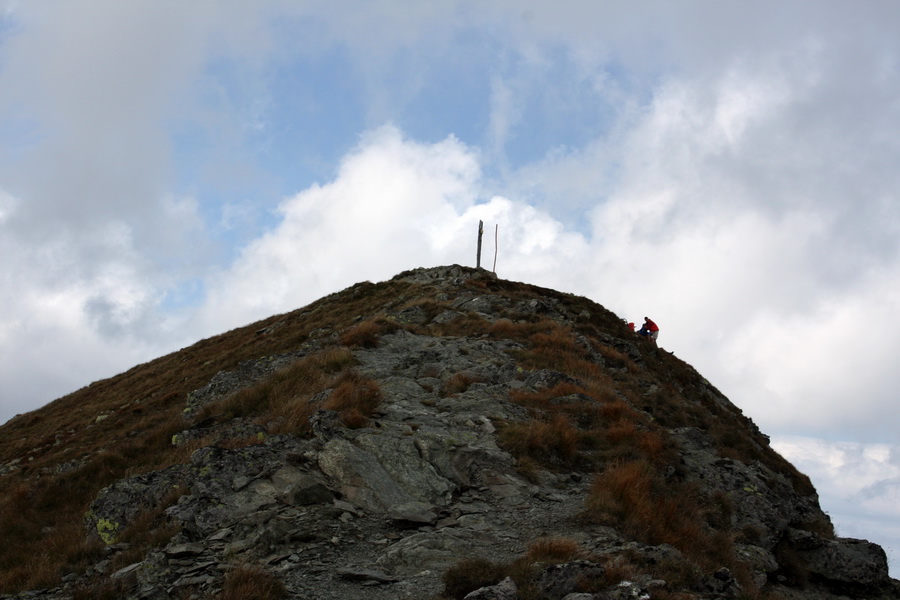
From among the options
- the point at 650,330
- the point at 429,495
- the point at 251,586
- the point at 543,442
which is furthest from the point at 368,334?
the point at 650,330

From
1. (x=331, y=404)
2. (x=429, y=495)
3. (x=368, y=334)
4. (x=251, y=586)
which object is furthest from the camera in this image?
(x=368, y=334)

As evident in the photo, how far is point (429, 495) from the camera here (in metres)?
10.7

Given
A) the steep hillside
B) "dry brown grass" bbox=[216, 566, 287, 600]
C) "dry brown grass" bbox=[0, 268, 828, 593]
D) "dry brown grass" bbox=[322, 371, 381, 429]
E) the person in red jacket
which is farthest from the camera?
the person in red jacket

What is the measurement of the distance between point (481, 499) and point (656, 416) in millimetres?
8912

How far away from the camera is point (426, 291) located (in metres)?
32.1

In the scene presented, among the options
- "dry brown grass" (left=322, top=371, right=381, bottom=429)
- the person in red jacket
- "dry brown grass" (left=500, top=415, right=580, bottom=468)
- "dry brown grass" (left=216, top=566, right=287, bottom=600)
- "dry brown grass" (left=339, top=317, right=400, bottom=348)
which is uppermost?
the person in red jacket

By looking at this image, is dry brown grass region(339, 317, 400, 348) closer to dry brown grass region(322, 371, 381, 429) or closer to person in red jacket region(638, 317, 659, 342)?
dry brown grass region(322, 371, 381, 429)

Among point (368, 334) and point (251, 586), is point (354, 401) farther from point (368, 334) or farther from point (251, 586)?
point (368, 334)

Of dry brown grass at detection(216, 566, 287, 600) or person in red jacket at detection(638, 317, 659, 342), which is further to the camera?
person in red jacket at detection(638, 317, 659, 342)

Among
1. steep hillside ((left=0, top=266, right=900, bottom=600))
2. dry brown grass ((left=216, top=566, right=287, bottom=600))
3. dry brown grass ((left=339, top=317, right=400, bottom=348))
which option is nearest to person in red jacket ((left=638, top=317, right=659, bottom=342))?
steep hillside ((left=0, top=266, right=900, bottom=600))

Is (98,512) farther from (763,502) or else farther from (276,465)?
(763,502)

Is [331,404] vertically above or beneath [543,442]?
above

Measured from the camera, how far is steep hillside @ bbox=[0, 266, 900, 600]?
8.04 m

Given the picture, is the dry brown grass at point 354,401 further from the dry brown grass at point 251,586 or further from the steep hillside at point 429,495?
the dry brown grass at point 251,586
